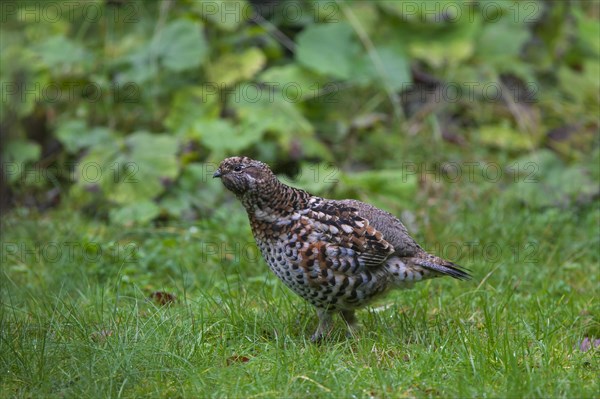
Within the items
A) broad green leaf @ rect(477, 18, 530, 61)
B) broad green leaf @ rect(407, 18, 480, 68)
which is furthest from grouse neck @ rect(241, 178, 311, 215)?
broad green leaf @ rect(477, 18, 530, 61)

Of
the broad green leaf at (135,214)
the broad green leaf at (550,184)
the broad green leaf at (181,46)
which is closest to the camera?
the broad green leaf at (135,214)

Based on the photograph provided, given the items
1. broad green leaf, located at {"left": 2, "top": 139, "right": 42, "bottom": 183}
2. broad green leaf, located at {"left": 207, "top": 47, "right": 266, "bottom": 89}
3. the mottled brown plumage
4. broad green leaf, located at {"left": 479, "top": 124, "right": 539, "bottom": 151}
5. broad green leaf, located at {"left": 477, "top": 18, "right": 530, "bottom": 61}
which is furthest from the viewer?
broad green leaf, located at {"left": 477, "top": 18, "right": 530, "bottom": 61}

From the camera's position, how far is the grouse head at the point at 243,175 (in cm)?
468

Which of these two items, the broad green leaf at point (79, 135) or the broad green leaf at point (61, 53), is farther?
the broad green leaf at point (61, 53)

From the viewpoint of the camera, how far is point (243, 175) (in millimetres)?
4688

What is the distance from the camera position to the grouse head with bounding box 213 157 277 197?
4684 millimetres

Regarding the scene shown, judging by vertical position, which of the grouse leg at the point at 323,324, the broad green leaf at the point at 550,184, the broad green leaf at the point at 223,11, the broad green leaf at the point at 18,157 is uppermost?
the broad green leaf at the point at 223,11

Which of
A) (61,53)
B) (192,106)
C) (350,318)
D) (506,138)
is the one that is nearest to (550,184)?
(506,138)

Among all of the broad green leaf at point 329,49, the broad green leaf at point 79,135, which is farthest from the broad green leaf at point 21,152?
the broad green leaf at point 329,49

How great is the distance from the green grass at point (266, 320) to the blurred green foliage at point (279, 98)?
650 mm

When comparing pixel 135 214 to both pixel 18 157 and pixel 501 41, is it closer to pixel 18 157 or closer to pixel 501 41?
pixel 18 157

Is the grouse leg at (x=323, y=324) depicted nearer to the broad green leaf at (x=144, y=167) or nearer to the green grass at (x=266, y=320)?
the green grass at (x=266, y=320)

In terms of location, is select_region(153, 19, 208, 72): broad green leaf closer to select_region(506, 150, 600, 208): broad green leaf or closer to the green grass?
the green grass

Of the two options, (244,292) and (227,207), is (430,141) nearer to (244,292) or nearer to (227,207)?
(227,207)
